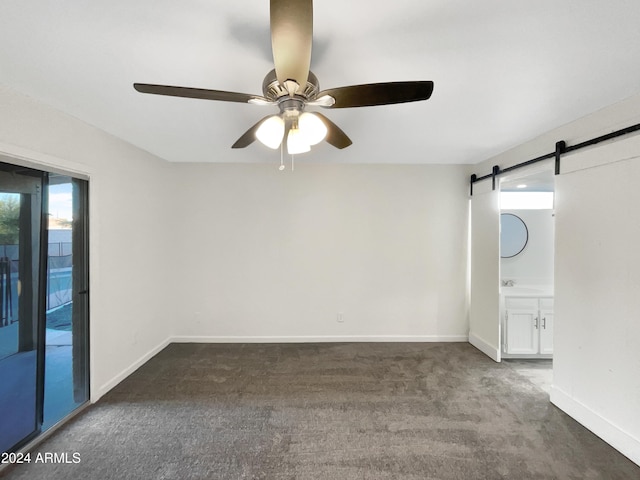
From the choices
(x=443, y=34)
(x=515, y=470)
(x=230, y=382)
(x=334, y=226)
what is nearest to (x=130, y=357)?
(x=230, y=382)

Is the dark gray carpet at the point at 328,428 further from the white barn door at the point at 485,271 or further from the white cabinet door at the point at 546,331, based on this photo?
the white cabinet door at the point at 546,331

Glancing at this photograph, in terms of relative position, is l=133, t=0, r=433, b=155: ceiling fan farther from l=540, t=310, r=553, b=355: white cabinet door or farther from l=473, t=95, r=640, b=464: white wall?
l=540, t=310, r=553, b=355: white cabinet door

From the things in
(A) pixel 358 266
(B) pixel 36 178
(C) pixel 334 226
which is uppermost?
(B) pixel 36 178

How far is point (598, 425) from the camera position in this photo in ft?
6.73

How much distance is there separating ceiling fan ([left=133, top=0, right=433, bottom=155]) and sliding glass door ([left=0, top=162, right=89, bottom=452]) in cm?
154

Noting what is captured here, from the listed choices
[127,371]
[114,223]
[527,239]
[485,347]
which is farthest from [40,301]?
[527,239]

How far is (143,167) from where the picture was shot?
3.14 m

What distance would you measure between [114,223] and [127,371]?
1.50 meters

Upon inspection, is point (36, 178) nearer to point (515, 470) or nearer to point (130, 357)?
point (130, 357)

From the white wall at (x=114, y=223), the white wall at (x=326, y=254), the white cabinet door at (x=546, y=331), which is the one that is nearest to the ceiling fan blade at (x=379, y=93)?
the white wall at (x=114, y=223)

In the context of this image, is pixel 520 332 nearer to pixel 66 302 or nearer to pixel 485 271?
pixel 485 271

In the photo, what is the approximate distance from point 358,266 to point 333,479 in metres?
2.40

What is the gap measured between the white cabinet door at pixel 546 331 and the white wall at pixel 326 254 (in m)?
0.83

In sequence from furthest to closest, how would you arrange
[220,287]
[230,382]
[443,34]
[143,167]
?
[220,287], [143,167], [230,382], [443,34]
